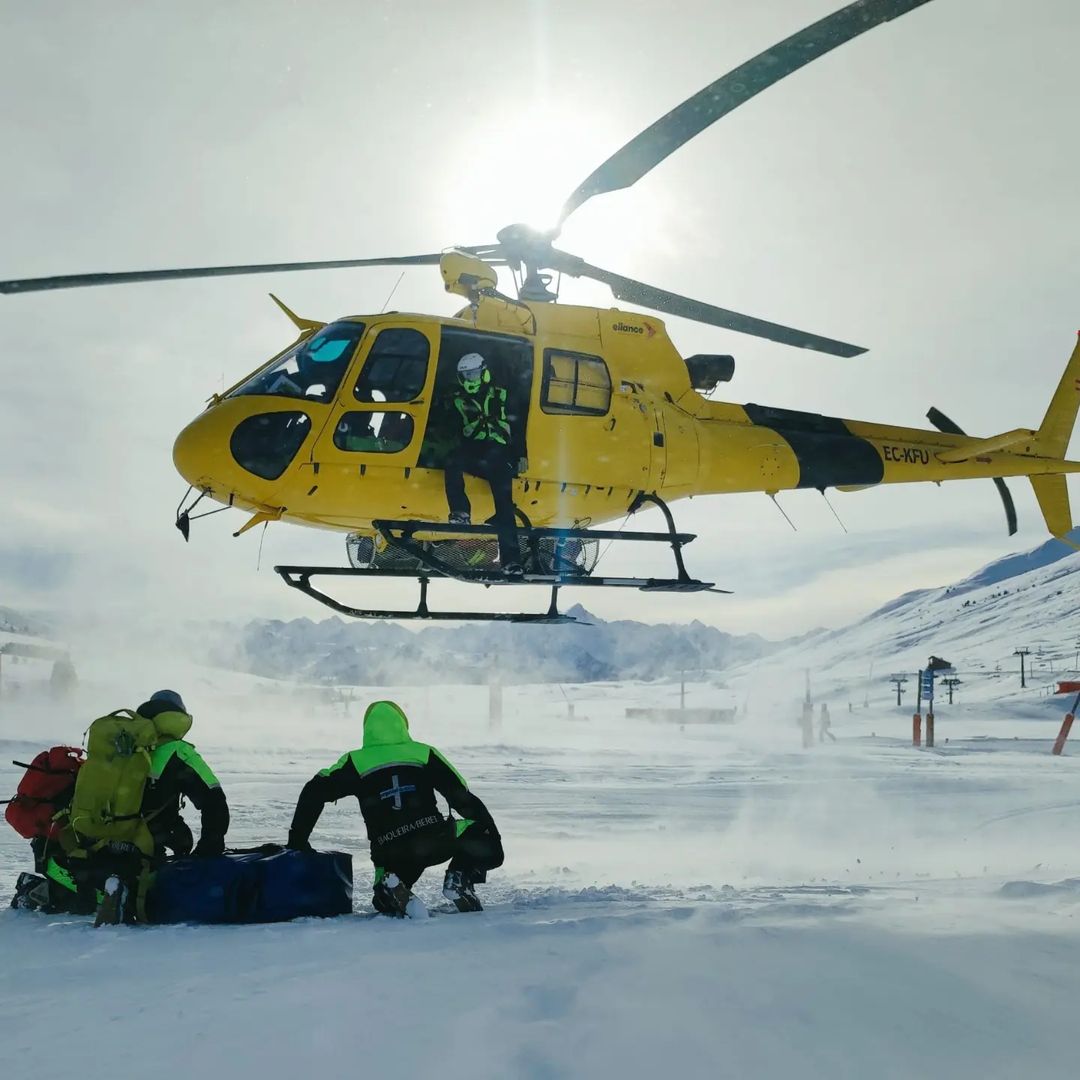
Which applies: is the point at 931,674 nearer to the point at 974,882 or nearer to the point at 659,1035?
the point at 974,882

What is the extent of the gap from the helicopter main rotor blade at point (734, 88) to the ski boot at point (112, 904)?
5971 mm

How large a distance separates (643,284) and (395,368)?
8.56 feet

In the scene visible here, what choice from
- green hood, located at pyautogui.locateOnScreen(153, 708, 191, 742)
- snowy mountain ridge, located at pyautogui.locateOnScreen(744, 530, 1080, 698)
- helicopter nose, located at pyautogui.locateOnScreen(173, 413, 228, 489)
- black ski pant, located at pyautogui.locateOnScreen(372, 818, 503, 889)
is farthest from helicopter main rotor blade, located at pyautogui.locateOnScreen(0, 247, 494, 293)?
snowy mountain ridge, located at pyautogui.locateOnScreen(744, 530, 1080, 698)

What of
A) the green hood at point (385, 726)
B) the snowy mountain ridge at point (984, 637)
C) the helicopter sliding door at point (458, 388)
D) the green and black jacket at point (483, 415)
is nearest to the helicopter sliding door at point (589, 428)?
the helicopter sliding door at point (458, 388)

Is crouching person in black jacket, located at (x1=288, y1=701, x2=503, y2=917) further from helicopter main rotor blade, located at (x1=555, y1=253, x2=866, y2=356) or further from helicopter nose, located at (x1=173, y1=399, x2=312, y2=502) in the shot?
helicopter main rotor blade, located at (x1=555, y1=253, x2=866, y2=356)

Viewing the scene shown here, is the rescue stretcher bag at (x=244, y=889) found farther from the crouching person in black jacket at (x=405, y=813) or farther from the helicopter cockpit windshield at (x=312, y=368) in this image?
the helicopter cockpit windshield at (x=312, y=368)

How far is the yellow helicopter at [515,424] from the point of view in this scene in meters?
7.34

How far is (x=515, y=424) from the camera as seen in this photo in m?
8.00

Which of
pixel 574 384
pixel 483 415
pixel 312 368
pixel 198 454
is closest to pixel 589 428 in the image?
pixel 574 384

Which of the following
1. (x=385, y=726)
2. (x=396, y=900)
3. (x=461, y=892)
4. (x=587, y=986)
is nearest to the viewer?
(x=587, y=986)

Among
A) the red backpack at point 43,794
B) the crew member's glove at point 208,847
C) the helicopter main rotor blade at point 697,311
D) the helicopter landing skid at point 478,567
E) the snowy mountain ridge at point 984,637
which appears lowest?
the crew member's glove at point 208,847

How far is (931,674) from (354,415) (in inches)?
799

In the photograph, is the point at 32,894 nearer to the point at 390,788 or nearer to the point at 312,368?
the point at 390,788

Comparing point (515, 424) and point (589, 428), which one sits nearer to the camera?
point (515, 424)
